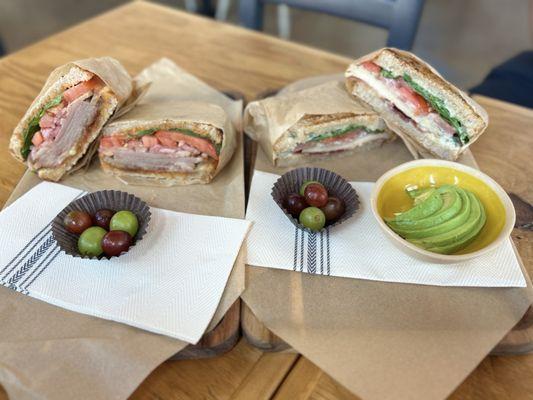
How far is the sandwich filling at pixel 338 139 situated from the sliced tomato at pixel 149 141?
55 cm

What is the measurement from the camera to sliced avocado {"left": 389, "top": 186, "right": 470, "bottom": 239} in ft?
4.35

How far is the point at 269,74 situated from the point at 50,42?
130 centimetres

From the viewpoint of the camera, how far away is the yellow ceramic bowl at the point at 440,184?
4.27 feet

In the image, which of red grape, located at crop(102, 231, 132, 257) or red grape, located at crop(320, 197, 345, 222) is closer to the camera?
red grape, located at crop(102, 231, 132, 257)

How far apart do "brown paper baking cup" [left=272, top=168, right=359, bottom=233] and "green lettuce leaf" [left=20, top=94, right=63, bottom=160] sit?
0.90 m

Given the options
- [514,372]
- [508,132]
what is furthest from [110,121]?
[508,132]

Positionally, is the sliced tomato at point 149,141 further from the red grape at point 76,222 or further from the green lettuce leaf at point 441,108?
the green lettuce leaf at point 441,108

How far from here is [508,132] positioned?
1.99 m

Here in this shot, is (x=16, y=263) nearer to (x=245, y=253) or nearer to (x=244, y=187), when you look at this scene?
(x=245, y=253)

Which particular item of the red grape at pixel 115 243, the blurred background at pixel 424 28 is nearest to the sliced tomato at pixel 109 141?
the red grape at pixel 115 243

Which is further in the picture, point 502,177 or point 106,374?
point 502,177

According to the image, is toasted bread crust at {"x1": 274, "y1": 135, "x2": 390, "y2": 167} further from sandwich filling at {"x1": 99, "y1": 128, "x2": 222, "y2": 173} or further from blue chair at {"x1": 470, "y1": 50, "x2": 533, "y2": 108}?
blue chair at {"x1": 470, "y1": 50, "x2": 533, "y2": 108}

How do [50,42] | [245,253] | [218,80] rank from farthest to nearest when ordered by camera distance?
[50,42], [218,80], [245,253]

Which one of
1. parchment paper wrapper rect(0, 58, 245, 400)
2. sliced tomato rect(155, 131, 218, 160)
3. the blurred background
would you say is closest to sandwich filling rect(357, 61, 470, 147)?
sliced tomato rect(155, 131, 218, 160)
